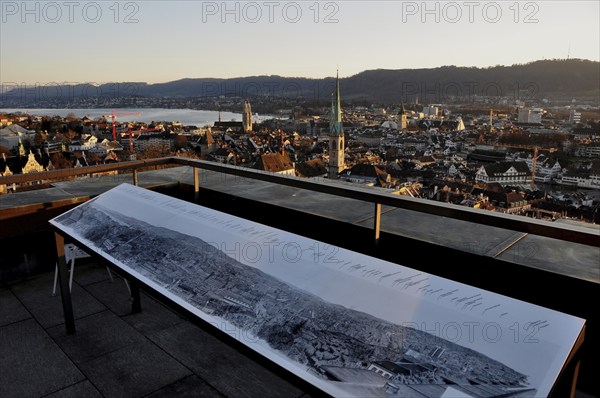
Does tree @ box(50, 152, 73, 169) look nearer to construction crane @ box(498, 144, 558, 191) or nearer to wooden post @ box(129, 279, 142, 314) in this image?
wooden post @ box(129, 279, 142, 314)

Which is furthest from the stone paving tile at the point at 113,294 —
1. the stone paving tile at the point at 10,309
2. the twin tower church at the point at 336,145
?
the twin tower church at the point at 336,145

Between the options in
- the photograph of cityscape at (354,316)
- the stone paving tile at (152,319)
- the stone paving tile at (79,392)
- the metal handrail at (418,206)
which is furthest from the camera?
the stone paving tile at (152,319)

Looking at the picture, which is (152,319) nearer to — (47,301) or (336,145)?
(47,301)

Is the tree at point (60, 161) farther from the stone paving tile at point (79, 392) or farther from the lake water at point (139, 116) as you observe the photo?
the lake water at point (139, 116)

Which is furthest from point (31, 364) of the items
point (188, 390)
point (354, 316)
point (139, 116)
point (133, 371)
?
point (139, 116)

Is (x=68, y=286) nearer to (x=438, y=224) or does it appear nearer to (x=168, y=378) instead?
(x=168, y=378)

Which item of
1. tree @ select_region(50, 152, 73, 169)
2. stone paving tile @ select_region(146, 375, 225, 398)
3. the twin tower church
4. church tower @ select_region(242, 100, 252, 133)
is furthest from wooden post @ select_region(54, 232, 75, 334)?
church tower @ select_region(242, 100, 252, 133)
